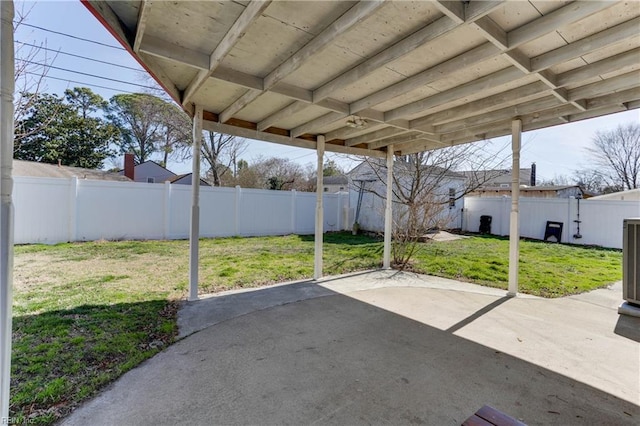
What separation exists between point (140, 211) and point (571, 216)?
1401 cm

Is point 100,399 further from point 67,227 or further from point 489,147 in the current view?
point 489,147

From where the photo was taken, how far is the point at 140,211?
349 inches

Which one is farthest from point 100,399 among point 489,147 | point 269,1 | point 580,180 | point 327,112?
point 580,180

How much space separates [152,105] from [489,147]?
1712cm

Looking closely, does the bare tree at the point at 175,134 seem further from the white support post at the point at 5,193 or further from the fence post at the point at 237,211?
the white support post at the point at 5,193

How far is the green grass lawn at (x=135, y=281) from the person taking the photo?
7.43 feet

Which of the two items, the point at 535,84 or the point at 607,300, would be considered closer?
the point at 535,84

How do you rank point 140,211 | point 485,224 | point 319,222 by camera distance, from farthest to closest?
point 485,224, point 140,211, point 319,222

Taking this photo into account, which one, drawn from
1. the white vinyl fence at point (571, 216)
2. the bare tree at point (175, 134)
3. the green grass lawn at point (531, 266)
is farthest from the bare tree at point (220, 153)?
the white vinyl fence at point (571, 216)

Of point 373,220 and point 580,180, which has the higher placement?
point 580,180

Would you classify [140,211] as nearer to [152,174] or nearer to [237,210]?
[237,210]

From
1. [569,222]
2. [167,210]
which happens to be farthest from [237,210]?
[569,222]

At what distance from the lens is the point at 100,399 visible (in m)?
1.99

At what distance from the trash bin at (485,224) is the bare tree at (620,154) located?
538 inches
